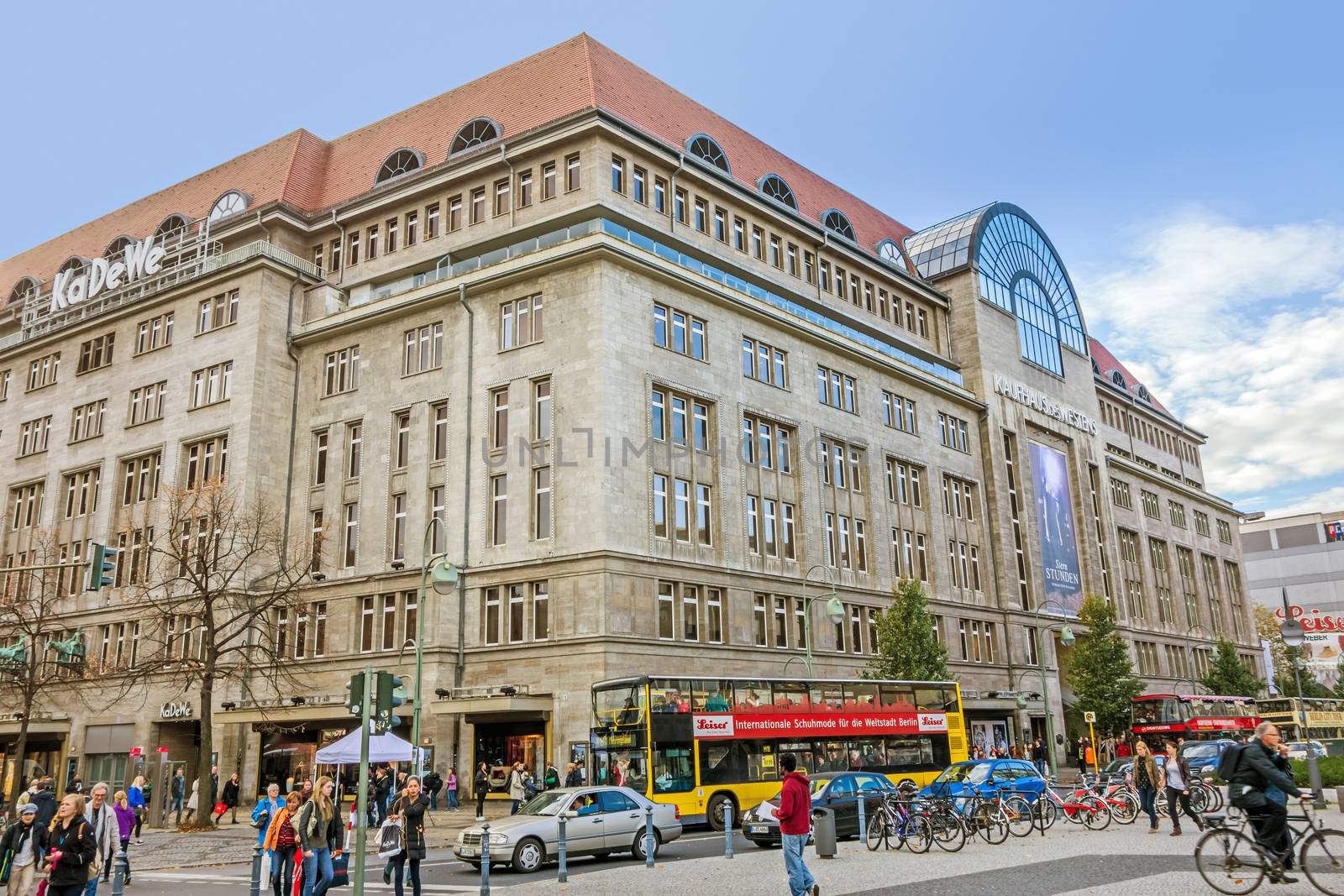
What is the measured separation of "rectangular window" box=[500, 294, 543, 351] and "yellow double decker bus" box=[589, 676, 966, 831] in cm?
1832

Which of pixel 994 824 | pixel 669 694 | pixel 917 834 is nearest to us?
pixel 917 834

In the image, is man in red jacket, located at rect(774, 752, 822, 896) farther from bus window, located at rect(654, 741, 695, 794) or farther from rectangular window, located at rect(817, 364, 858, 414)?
rectangular window, located at rect(817, 364, 858, 414)

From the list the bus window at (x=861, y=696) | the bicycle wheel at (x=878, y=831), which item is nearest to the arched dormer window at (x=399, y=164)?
the bus window at (x=861, y=696)

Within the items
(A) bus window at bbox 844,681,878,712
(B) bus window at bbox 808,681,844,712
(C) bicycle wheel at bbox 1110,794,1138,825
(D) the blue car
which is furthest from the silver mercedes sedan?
(C) bicycle wheel at bbox 1110,794,1138,825

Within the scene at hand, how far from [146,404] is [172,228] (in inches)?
400

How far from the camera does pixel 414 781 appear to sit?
56.3 ft

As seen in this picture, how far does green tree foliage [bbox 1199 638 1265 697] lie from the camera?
74188 mm

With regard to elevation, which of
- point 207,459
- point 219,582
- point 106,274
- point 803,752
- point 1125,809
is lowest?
point 1125,809

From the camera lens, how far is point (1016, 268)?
71250 mm

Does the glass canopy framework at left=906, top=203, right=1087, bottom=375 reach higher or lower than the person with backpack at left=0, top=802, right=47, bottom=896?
higher

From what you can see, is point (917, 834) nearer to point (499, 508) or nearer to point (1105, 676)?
point (499, 508)

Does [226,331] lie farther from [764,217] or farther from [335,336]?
[764,217]

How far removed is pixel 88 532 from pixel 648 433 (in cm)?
3061

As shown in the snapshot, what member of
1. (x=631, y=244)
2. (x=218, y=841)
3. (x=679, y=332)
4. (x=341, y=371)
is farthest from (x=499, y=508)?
(x=218, y=841)
